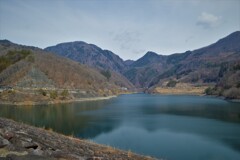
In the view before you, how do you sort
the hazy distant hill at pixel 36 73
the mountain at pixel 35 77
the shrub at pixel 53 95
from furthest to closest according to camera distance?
the hazy distant hill at pixel 36 73 → the mountain at pixel 35 77 → the shrub at pixel 53 95

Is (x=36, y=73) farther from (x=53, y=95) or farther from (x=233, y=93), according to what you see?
(x=233, y=93)

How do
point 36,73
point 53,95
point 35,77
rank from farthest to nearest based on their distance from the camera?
point 36,73
point 35,77
point 53,95

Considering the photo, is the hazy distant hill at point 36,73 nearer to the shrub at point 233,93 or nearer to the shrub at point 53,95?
the shrub at point 53,95

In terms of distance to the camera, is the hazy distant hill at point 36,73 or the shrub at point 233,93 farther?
the shrub at point 233,93

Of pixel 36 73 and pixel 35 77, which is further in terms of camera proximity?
pixel 36 73

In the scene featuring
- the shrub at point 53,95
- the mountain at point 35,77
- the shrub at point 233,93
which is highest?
the mountain at point 35,77

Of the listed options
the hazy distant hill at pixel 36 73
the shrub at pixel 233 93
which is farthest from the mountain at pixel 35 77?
the shrub at pixel 233 93

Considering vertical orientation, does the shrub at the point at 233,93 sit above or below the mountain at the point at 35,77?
below

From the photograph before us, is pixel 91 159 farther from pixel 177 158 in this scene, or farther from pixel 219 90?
pixel 219 90

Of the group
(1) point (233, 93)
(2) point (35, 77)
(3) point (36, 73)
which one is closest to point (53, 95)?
(2) point (35, 77)

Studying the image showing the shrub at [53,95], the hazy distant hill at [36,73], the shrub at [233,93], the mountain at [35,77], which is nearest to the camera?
the shrub at [53,95]

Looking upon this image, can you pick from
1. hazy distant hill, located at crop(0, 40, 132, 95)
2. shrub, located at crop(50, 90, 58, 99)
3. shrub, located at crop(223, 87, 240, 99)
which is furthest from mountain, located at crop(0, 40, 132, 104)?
shrub, located at crop(223, 87, 240, 99)

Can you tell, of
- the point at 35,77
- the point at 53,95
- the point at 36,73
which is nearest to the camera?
the point at 53,95

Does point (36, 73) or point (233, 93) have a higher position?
point (36, 73)
